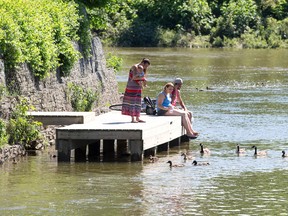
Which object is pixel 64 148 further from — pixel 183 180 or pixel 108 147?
pixel 183 180

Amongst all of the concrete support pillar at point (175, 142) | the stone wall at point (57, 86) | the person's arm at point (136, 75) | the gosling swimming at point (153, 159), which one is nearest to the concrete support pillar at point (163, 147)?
the concrete support pillar at point (175, 142)

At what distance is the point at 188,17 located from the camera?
8362 centimetres

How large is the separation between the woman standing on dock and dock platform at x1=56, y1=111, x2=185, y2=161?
0.29 metres

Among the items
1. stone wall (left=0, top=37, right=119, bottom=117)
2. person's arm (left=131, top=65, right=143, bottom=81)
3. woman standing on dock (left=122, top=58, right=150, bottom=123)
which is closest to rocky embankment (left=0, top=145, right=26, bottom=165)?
stone wall (left=0, top=37, right=119, bottom=117)

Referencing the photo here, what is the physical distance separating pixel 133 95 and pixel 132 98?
3.6 inches

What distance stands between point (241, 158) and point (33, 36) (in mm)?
5338

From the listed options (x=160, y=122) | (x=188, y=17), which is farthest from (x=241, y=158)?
(x=188, y=17)

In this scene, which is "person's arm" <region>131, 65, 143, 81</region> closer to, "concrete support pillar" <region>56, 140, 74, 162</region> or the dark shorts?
the dark shorts

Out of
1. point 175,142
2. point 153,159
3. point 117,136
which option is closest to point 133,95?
point 153,159

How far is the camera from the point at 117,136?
21.8m

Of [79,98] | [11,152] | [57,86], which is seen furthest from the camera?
[79,98]

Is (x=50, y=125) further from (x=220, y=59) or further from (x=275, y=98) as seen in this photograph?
(x=220, y=59)

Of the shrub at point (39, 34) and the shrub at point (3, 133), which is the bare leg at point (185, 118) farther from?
the shrub at point (3, 133)

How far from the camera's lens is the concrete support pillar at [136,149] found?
22141 mm
